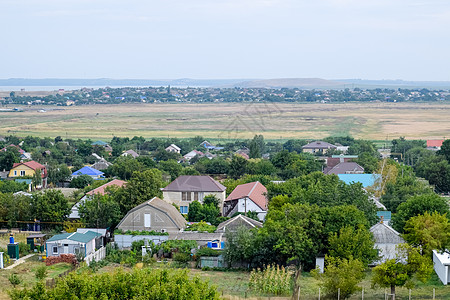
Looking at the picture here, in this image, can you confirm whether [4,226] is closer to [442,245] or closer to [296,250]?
[296,250]

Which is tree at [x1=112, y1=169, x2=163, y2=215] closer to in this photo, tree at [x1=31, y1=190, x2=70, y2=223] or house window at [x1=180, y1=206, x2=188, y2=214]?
tree at [x1=31, y1=190, x2=70, y2=223]

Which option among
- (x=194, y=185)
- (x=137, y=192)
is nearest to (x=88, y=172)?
(x=194, y=185)

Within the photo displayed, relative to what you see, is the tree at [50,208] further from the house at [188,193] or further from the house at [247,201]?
the house at [247,201]

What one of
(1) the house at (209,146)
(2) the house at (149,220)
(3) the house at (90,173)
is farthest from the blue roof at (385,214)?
(1) the house at (209,146)

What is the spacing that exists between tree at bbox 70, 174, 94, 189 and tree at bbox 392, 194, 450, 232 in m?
20.6

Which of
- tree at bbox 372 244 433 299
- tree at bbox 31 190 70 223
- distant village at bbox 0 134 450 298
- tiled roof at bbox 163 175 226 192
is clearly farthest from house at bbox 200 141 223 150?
tree at bbox 372 244 433 299

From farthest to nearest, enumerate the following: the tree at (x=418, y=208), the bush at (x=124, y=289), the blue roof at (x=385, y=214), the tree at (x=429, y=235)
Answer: the blue roof at (x=385, y=214)
the tree at (x=418, y=208)
the tree at (x=429, y=235)
the bush at (x=124, y=289)

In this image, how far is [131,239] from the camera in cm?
2333

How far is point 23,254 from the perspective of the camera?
22.8 meters

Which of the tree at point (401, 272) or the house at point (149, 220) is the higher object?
the tree at point (401, 272)

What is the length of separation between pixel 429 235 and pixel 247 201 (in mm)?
10462

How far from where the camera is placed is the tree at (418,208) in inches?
894

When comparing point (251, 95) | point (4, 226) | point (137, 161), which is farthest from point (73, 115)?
point (4, 226)

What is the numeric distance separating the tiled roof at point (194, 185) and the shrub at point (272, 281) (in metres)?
10.5
